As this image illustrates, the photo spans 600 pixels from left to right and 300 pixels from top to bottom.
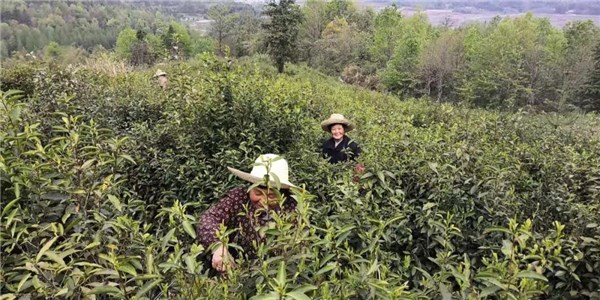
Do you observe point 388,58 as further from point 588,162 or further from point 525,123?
point 588,162

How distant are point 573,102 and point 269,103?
119 ft

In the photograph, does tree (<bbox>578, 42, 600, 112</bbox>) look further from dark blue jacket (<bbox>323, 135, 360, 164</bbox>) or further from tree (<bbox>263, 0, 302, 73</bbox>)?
dark blue jacket (<bbox>323, 135, 360, 164</bbox>)

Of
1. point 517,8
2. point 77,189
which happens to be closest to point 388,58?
point 77,189

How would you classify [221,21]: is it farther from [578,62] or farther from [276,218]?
[276,218]

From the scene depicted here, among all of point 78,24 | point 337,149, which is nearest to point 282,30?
point 337,149

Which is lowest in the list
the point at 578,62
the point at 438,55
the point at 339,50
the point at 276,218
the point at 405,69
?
the point at 405,69

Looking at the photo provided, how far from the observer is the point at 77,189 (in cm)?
167

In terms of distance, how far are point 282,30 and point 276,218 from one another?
1116 inches

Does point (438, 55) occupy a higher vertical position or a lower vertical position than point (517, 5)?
lower

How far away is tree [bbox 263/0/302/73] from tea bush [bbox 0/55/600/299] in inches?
922

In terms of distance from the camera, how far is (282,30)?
28594 millimetres

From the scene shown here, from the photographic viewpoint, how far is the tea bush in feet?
4.65

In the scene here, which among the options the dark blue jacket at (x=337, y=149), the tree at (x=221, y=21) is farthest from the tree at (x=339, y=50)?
the dark blue jacket at (x=337, y=149)

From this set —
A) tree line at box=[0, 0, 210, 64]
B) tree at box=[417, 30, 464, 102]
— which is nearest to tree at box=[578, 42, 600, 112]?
tree at box=[417, 30, 464, 102]
